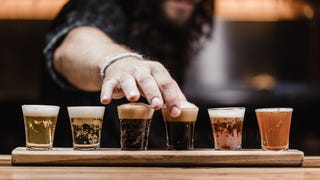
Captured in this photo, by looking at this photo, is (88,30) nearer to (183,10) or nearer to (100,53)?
(100,53)

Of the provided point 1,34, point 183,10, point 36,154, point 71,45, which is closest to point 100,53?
point 71,45

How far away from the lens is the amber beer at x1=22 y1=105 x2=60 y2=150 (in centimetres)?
183

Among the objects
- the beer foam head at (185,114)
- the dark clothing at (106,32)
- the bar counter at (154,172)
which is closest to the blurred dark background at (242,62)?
the dark clothing at (106,32)

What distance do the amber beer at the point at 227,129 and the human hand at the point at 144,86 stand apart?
0.14 m

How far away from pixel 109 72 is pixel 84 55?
1.75 feet

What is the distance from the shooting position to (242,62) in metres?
5.27

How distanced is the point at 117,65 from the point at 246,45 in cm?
353

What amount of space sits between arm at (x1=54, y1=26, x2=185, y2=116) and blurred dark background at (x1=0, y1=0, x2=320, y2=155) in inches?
83.4

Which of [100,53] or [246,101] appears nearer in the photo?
[100,53]

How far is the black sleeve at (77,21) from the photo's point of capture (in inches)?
110

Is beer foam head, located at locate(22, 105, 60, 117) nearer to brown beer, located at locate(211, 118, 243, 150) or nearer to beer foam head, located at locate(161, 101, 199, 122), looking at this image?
beer foam head, located at locate(161, 101, 199, 122)

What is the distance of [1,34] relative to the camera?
5.08 metres

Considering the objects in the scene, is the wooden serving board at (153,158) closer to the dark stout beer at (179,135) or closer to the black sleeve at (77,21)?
the dark stout beer at (179,135)

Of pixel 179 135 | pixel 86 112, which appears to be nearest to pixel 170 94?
pixel 179 135
